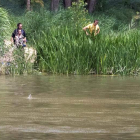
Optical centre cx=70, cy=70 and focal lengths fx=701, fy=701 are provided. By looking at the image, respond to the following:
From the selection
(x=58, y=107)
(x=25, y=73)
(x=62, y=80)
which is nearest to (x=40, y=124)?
(x=58, y=107)

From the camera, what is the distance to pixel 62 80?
15.3m

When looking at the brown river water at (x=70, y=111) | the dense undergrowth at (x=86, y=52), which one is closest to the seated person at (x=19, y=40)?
the dense undergrowth at (x=86, y=52)

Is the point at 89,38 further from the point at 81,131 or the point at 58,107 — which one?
the point at 81,131

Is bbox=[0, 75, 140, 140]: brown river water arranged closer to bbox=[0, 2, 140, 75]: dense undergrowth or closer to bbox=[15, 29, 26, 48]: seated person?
bbox=[0, 2, 140, 75]: dense undergrowth

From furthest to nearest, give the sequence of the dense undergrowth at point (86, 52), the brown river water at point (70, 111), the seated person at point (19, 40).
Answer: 1. the seated person at point (19, 40)
2. the dense undergrowth at point (86, 52)
3. the brown river water at point (70, 111)

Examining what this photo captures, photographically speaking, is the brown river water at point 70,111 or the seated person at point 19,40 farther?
the seated person at point 19,40

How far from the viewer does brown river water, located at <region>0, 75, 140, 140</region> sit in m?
6.99

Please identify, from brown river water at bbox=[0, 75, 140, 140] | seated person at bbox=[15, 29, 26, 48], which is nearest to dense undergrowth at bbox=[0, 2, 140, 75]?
seated person at bbox=[15, 29, 26, 48]

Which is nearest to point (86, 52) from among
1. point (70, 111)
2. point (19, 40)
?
point (19, 40)

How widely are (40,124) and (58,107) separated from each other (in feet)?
5.47

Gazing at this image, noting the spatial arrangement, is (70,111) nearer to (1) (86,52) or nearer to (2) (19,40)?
(1) (86,52)

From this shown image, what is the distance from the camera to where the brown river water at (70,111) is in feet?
22.9

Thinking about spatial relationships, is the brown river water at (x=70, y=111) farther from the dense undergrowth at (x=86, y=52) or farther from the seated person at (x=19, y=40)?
the seated person at (x=19, y=40)

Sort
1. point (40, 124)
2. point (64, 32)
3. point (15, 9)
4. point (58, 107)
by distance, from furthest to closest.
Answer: point (15, 9) < point (64, 32) < point (58, 107) < point (40, 124)
